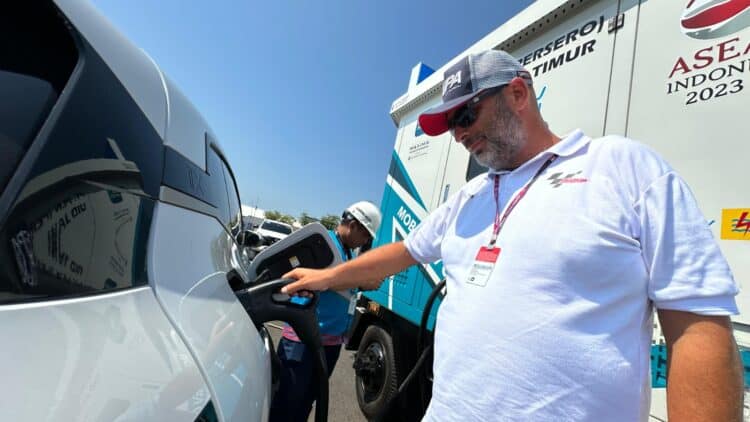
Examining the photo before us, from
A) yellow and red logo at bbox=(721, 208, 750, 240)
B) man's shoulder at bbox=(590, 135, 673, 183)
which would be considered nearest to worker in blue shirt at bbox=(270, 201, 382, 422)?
man's shoulder at bbox=(590, 135, 673, 183)

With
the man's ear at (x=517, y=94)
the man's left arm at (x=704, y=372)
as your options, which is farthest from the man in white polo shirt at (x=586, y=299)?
the man's ear at (x=517, y=94)

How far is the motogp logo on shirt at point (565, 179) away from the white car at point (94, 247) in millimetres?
958

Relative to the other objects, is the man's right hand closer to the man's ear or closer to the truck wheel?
the man's ear

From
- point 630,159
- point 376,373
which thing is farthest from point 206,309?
point 376,373

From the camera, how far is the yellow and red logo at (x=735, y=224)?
1.37m

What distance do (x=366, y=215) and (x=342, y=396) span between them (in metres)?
2.20

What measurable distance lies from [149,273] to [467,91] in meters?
1.09

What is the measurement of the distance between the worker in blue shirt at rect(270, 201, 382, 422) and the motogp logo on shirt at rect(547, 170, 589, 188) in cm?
110

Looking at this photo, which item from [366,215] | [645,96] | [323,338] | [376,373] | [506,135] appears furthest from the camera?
[376,373]

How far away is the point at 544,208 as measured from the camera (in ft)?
3.36

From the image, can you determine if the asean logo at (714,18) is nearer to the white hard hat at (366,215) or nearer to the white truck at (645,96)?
the white truck at (645,96)

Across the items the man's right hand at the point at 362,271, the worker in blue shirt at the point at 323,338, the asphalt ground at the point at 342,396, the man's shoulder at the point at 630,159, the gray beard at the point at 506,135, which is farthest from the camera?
the asphalt ground at the point at 342,396

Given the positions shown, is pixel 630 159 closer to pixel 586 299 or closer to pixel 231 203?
pixel 586 299

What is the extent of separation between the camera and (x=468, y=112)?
1.35 m
